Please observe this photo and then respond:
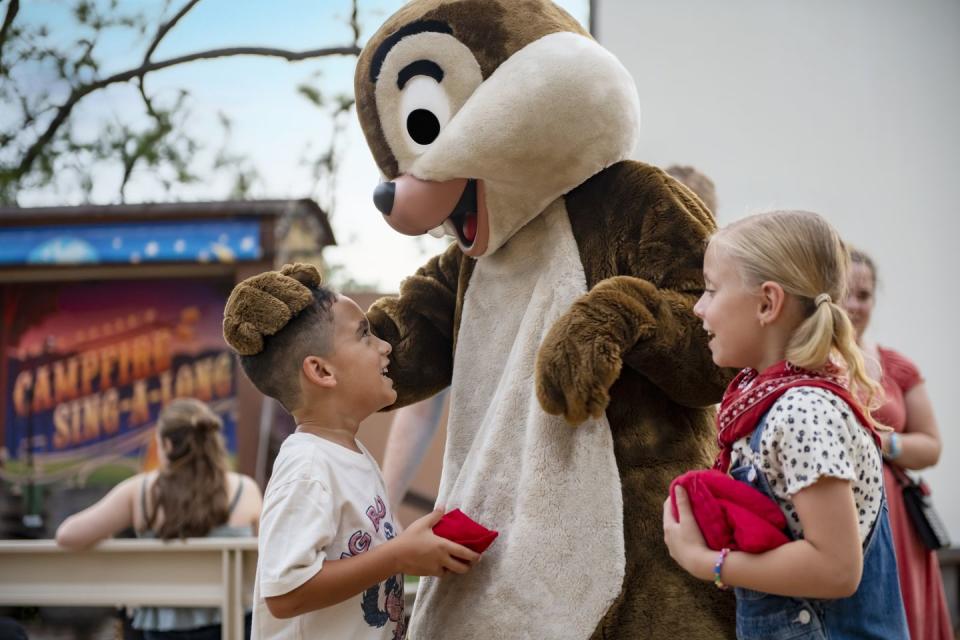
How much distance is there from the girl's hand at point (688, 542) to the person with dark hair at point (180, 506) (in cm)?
174

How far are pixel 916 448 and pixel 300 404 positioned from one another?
1.60m

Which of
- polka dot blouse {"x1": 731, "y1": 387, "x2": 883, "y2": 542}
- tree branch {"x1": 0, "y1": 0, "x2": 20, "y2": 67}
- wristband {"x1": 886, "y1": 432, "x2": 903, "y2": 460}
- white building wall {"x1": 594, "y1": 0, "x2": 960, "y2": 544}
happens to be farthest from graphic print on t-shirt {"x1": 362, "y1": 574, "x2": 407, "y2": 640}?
tree branch {"x1": 0, "y1": 0, "x2": 20, "y2": 67}

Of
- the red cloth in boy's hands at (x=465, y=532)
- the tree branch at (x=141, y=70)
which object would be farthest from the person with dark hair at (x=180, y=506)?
the tree branch at (x=141, y=70)

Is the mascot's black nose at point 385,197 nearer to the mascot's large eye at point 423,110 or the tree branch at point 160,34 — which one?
the mascot's large eye at point 423,110

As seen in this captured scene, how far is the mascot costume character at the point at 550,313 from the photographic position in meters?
1.24

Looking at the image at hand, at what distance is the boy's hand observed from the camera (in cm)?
123

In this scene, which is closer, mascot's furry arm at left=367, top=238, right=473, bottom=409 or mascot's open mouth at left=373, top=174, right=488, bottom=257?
mascot's open mouth at left=373, top=174, right=488, bottom=257

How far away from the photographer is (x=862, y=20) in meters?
3.68

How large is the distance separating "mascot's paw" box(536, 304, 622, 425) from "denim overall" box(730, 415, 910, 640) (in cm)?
21

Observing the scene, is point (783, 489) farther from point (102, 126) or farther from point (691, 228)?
point (102, 126)

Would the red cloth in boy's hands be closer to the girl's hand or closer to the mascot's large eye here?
the girl's hand

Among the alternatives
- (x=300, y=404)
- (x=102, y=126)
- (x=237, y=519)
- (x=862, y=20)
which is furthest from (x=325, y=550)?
(x=102, y=126)

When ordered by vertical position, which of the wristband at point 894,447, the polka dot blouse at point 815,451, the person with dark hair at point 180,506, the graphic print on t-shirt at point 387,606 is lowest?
the person with dark hair at point 180,506

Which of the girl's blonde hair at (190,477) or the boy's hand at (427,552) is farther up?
the boy's hand at (427,552)
